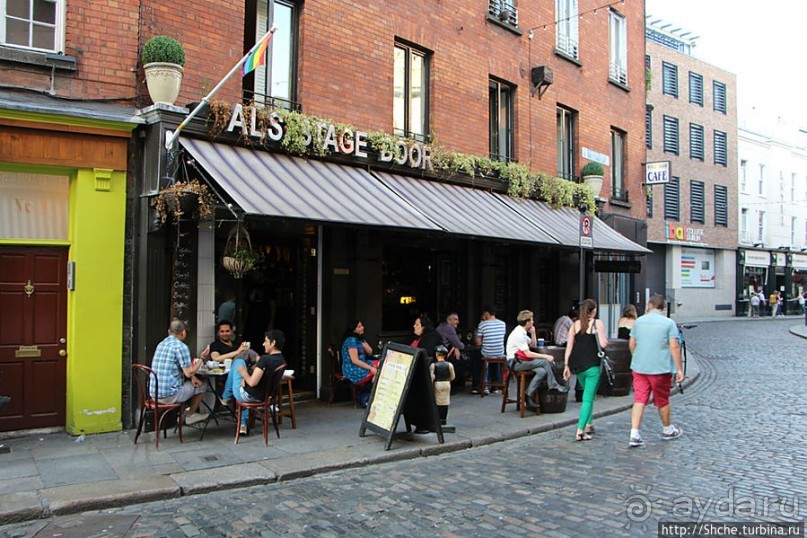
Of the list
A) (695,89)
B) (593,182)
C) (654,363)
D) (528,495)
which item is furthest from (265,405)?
(695,89)

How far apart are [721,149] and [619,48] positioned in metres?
22.0

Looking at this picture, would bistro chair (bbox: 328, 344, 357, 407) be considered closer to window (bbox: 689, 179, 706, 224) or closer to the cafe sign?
the cafe sign

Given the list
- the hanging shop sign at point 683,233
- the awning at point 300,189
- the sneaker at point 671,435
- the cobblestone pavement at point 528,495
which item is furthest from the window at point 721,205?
the awning at point 300,189

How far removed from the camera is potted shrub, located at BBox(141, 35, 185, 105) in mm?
7840

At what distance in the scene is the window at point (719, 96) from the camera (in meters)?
36.3

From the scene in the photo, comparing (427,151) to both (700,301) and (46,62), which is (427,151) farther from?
(700,301)

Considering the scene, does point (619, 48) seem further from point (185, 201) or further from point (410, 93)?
point (185, 201)

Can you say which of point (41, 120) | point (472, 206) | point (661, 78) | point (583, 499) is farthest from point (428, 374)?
point (661, 78)

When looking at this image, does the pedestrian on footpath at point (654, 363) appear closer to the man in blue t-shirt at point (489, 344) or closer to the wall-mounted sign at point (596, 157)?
the man in blue t-shirt at point (489, 344)

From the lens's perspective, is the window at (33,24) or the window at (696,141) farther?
the window at (696,141)

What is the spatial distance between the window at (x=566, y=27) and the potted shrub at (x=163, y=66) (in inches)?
409

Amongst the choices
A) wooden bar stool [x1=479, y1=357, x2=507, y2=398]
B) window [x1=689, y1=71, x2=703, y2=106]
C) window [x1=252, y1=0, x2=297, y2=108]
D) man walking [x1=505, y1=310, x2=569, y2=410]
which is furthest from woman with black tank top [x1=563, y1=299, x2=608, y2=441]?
window [x1=689, y1=71, x2=703, y2=106]

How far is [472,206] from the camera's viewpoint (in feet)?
37.4

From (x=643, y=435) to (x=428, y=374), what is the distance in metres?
3.02
